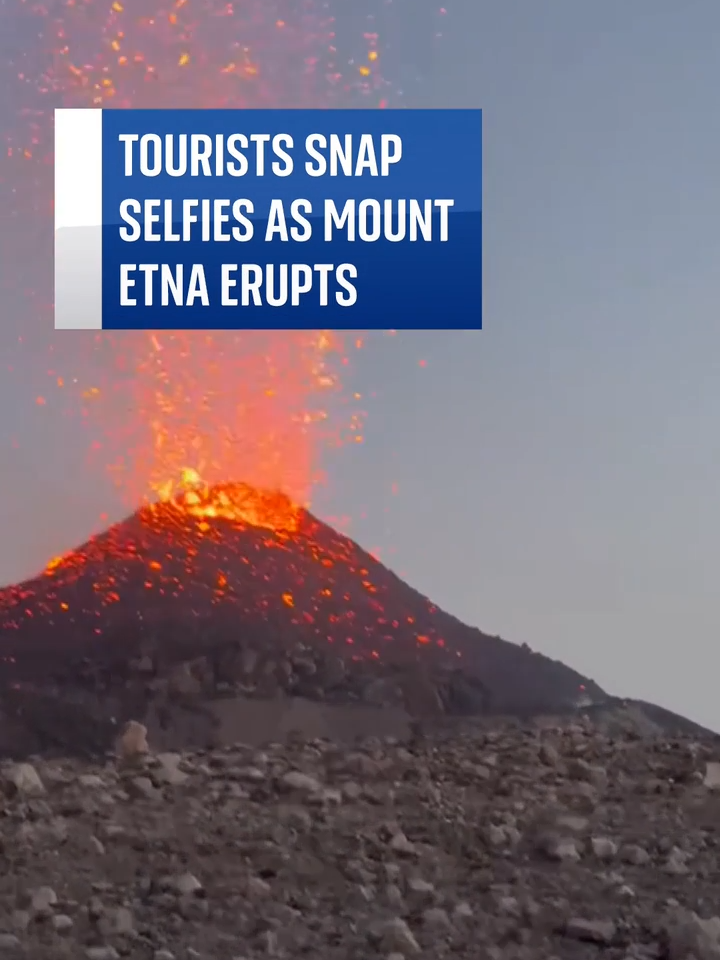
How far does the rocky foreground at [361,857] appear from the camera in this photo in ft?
9.26

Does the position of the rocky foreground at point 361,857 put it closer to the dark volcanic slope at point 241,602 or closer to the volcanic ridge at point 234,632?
the volcanic ridge at point 234,632

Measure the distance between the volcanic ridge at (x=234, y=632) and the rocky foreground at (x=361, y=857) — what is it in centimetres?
133

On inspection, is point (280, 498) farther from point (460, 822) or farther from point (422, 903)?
point (422, 903)

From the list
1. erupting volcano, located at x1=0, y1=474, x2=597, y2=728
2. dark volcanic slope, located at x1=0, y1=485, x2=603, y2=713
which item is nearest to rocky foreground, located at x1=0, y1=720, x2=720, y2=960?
erupting volcano, located at x1=0, y1=474, x2=597, y2=728

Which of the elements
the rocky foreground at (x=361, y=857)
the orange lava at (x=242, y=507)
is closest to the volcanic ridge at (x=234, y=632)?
the orange lava at (x=242, y=507)

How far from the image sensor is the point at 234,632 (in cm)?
679

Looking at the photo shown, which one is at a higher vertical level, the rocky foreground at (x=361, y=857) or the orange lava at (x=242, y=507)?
the orange lava at (x=242, y=507)

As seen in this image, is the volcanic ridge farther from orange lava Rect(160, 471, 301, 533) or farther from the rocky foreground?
the rocky foreground

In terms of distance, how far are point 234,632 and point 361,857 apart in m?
3.50

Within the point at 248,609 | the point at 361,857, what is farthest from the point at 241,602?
the point at 361,857

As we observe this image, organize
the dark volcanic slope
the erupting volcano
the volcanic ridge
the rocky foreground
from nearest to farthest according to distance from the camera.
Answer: the rocky foreground
the volcanic ridge
the erupting volcano
the dark volcanic slope

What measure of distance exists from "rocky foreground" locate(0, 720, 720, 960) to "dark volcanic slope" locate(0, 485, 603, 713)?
195 cm

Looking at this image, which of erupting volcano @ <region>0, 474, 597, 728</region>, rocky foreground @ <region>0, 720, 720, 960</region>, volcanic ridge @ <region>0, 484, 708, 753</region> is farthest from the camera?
erupting volcano @ <region>0, 474, 597, 728</region>

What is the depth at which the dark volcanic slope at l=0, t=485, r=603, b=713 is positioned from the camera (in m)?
6.80
